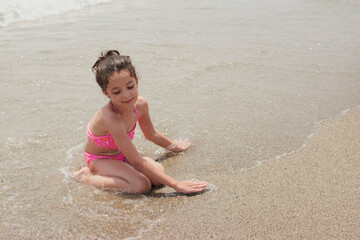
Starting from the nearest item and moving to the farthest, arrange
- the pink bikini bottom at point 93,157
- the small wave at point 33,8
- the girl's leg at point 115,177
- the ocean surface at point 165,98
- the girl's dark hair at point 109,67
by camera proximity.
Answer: the ocean surface at point 165,98 → the girl's dark hair at point 109,67 → the girl's leg at point 115,177 → the pink bikini bottom at point 93,157 → the small wave at point 33,8

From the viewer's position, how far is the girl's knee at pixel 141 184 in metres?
3.19

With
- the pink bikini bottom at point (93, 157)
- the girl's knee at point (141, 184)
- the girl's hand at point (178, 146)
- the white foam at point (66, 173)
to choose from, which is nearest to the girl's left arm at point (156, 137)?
the girl's hand at point (178, 146)

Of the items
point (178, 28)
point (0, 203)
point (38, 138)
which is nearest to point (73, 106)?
point (38, 138)

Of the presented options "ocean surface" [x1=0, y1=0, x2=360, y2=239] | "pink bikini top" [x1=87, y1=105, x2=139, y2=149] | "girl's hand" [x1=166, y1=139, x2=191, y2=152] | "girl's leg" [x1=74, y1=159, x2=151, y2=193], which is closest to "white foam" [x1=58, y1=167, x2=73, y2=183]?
"ocean surface" [x1=0, y1=0, x2=360, y2=239]

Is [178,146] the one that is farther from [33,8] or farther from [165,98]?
[33,8]

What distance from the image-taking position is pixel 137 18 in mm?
9883

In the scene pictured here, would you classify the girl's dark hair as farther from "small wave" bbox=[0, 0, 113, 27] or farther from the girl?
"small wave" bbox=[0, 0, 113, 27]

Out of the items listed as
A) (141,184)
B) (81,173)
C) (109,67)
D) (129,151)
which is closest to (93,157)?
(81,173)

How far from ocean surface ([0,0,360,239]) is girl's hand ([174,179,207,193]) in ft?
0.22

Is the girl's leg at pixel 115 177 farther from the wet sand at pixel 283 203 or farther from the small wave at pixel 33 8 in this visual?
the small wave at pixel 33 8

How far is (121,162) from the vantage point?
3.53 metres

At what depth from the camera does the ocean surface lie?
2.95 meters

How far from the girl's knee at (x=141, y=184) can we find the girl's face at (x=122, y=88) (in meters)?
0.61

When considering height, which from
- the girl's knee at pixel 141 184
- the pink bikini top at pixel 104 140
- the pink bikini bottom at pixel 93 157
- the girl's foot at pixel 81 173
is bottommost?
the girl's knee at pixel 141 184
